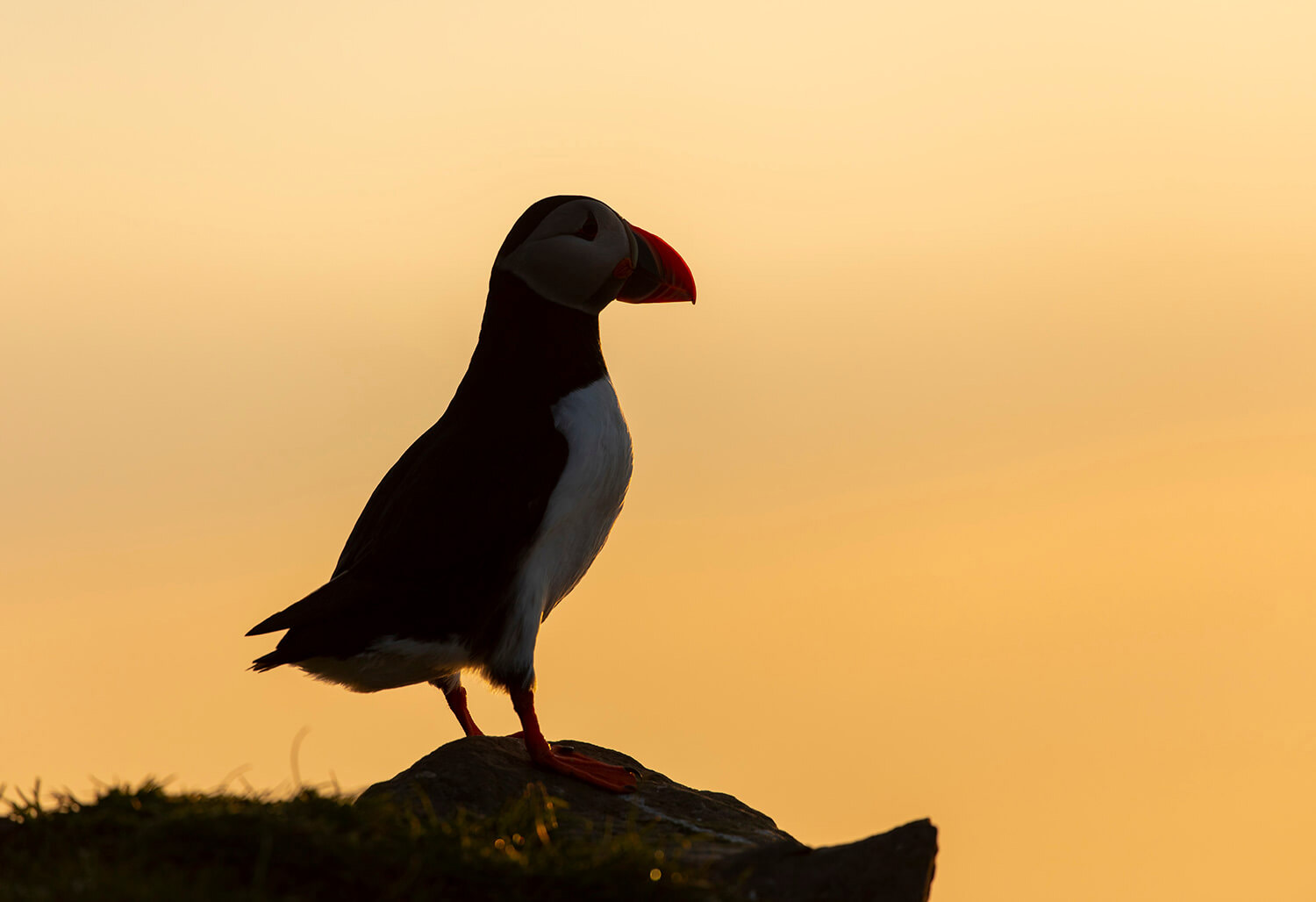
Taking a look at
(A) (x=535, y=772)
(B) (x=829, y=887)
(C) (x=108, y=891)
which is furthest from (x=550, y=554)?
(C) (x=108, y=891)

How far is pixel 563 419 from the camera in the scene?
571cm

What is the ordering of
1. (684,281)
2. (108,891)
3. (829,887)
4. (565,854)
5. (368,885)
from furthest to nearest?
(684,281)
(829,887)
(565,854)
(368,885)
(108,891)

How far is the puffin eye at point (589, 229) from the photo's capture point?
6.02 m

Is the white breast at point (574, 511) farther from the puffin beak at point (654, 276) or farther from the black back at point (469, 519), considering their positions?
the puffin beak at point (654, 276)

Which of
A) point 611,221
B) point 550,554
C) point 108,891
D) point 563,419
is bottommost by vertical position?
point 108,891

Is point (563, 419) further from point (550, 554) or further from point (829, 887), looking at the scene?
point (829, 887)

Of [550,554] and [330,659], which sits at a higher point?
[550,554]

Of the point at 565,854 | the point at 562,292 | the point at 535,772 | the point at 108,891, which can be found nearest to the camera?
the point at 108,891

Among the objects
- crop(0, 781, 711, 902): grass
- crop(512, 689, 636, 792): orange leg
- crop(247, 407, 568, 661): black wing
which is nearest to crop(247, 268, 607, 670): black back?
crop(247, 407, 568, 661): black wing

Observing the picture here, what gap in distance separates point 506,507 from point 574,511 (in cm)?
32

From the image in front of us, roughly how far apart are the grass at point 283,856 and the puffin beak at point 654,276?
119 inches

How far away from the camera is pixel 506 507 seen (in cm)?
550

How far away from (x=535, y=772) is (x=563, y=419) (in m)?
1.58

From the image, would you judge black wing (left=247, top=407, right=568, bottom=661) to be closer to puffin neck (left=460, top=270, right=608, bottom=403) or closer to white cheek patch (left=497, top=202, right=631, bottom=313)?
puffin neck (left=460, top=270, right=608, bottom=403)
